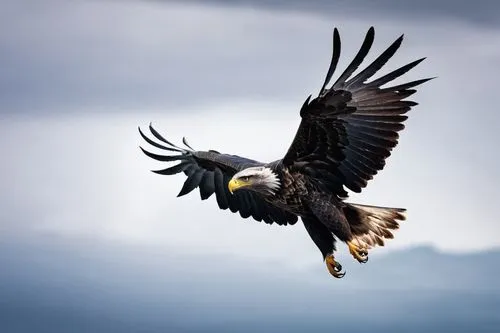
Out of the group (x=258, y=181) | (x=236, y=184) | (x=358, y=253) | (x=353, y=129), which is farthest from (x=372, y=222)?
(x=236, y=184)

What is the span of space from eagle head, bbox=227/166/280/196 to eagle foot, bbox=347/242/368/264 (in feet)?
3.90

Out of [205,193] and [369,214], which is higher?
[205,193]

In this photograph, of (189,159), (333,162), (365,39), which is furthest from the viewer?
(189,159)

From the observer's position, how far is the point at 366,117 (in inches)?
507

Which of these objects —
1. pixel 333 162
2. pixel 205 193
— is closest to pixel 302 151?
pixel 333 162

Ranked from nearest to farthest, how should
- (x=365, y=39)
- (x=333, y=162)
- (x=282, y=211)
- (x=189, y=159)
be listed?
(x=365, y=39) → (x=333, y=162) → (x=282, y=211) → (x=189, y=159)

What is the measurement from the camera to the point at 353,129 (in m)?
12.9

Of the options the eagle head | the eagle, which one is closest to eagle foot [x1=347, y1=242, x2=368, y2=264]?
the eagle

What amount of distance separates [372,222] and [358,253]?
0.65m

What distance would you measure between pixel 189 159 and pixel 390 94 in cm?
394

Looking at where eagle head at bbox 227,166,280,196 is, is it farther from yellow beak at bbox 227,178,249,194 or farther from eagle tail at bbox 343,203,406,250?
eagle tail at bbox 343,203,406,250

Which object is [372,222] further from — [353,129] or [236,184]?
[236,184]

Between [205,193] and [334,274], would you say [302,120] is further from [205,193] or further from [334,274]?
[205,193]

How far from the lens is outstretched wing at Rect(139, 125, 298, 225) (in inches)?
579
